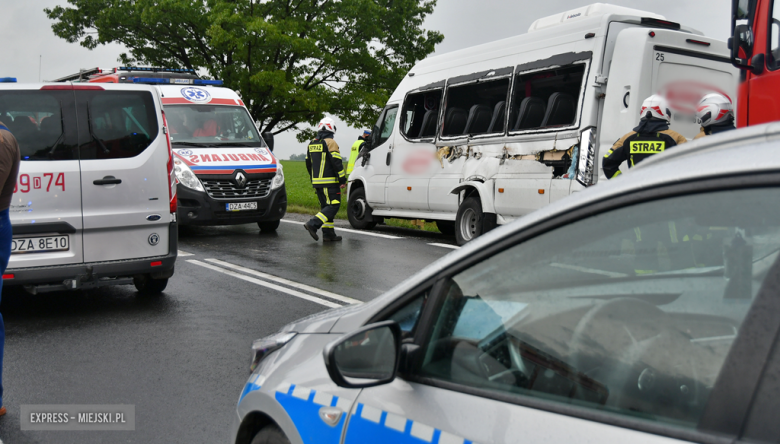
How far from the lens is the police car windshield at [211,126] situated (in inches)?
455

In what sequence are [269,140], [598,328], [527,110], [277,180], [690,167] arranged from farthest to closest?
[269,140] < [277,180] < [527,110] < [598,328] < [690,167]

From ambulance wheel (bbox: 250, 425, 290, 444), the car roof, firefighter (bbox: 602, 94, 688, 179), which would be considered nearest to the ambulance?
firefighter (bbox: 602, 94, 688, 179)

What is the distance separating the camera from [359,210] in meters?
13.1

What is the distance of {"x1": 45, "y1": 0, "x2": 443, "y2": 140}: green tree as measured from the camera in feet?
72.2

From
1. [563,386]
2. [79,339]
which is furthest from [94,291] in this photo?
[563,386]

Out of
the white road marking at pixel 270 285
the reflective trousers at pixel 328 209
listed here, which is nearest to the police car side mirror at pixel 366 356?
the white road marking at pixel 270 285

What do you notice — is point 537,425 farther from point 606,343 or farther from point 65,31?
point 65,31

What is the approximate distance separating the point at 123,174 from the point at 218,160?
533 centimetres

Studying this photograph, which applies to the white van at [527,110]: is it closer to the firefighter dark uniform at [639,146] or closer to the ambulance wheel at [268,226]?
the firefighter dark uniform at [639,146]

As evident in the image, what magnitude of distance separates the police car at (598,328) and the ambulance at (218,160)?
9.39 meters

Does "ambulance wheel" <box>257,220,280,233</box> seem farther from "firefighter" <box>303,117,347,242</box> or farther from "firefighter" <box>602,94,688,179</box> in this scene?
"firefighter" <box>602,94,688,179</box>

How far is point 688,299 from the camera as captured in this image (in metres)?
1.35

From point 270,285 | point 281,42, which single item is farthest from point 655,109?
point 281,42

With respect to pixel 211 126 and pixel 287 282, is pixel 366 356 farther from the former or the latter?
pixel 211 126
